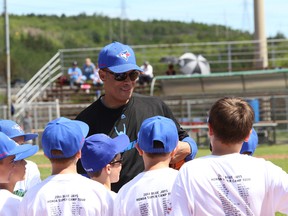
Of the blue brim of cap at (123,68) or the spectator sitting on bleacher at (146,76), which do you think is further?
the spectator sitting on bleacher at (146,76)

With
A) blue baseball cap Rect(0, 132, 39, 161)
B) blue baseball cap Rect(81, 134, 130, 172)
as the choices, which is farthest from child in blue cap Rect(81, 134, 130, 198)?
blue baseball cap Rect(0, 132, 39, 161)

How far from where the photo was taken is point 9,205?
5156 millimetres

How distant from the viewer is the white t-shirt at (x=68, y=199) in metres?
4.95

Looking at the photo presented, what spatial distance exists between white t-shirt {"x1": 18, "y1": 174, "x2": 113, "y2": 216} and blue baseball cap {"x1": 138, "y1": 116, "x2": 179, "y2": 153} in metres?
0.42

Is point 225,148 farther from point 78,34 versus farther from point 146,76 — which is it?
point 78,34

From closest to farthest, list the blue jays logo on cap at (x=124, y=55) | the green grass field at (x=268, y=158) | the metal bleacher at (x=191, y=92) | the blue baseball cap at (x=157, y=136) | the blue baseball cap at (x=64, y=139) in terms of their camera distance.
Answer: the blue baseball cap at (x=157, y=136) < the blue baseball cap at (x=64, y=139) < the blue jays logo on cap at (x=124, y=55) < the green grass field at (x=268, y=158) < the metal bleacher at (x=191, y=92)

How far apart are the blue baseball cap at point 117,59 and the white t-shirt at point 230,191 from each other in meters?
1.73

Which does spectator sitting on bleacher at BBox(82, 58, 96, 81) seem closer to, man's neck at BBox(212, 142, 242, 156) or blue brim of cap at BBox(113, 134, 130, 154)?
blue brim of cap at BBox(113, 134, 130, 154)

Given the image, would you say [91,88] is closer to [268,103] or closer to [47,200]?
[268,103]

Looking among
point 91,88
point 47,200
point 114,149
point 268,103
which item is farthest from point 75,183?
point 91,88

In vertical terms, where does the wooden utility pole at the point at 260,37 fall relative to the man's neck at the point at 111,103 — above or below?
above

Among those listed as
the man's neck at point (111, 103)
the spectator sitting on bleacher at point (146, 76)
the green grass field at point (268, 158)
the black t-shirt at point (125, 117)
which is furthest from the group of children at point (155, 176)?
the spectator sitting on bleacher at point (146, 76)

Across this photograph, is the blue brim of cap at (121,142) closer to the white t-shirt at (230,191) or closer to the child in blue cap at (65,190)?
the child in blue cap at (65,190)

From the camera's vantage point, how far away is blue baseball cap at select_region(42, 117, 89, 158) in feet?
16.8
